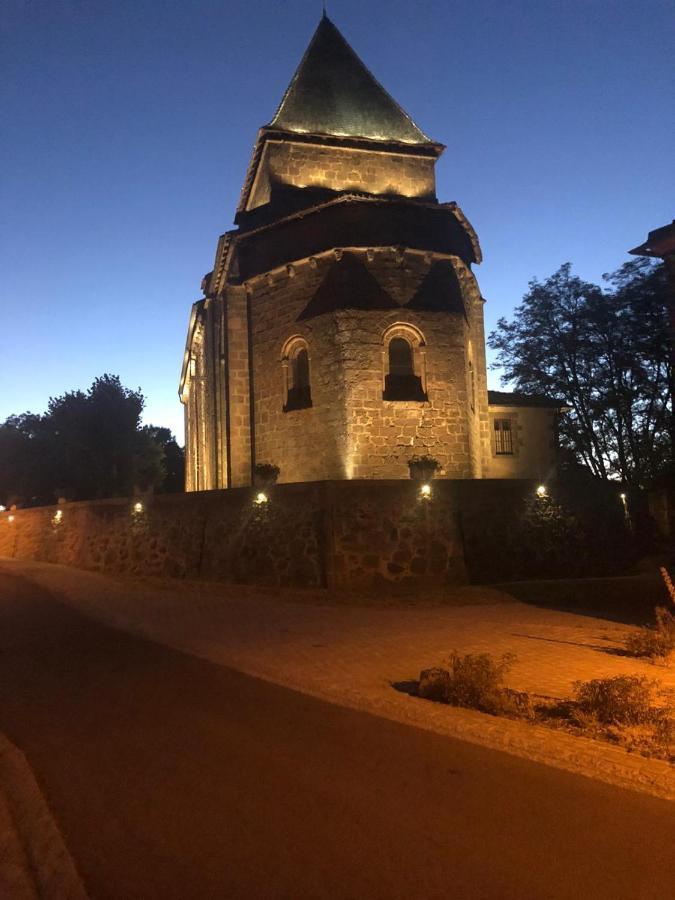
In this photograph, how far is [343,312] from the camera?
2102cm

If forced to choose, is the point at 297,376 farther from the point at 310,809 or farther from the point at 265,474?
the point at 310,809

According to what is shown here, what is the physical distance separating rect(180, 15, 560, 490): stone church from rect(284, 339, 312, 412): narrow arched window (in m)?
0.05

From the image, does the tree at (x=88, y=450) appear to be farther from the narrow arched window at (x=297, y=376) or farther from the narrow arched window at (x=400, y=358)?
the narrow arched window at (x=400, y=358)

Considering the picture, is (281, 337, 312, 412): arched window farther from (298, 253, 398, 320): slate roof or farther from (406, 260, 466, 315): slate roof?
(406, 260, 466, 315): slate roof

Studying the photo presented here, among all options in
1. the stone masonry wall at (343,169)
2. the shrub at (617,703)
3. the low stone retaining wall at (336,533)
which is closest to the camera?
the shrub at (617,703)

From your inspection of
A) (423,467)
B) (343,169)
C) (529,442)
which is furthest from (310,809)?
(529,442)

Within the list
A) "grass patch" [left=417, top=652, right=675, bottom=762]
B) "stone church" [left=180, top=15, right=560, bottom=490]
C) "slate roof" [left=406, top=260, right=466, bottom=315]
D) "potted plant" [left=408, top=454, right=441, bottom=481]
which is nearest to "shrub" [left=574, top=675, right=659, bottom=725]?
"grass patch" [left=417, top=652, right=675, bottom=762]

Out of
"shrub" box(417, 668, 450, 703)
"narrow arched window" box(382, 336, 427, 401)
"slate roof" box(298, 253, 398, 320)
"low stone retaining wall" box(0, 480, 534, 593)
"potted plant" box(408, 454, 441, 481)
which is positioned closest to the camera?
"shrub" box(417, 668, 450, 703)

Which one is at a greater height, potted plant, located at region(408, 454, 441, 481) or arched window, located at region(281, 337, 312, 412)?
arched window, located at region(281, 337, 312, 412)

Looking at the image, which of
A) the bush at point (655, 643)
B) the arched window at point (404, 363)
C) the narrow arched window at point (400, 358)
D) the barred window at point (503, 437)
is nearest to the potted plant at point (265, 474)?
the arched window at point (404, 363)

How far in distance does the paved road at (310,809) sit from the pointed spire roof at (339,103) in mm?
23466

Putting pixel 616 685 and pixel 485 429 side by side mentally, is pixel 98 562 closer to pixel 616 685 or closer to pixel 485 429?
pixel 485 429

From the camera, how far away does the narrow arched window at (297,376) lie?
22016mm

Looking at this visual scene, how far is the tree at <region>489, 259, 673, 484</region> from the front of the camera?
26.7 m
